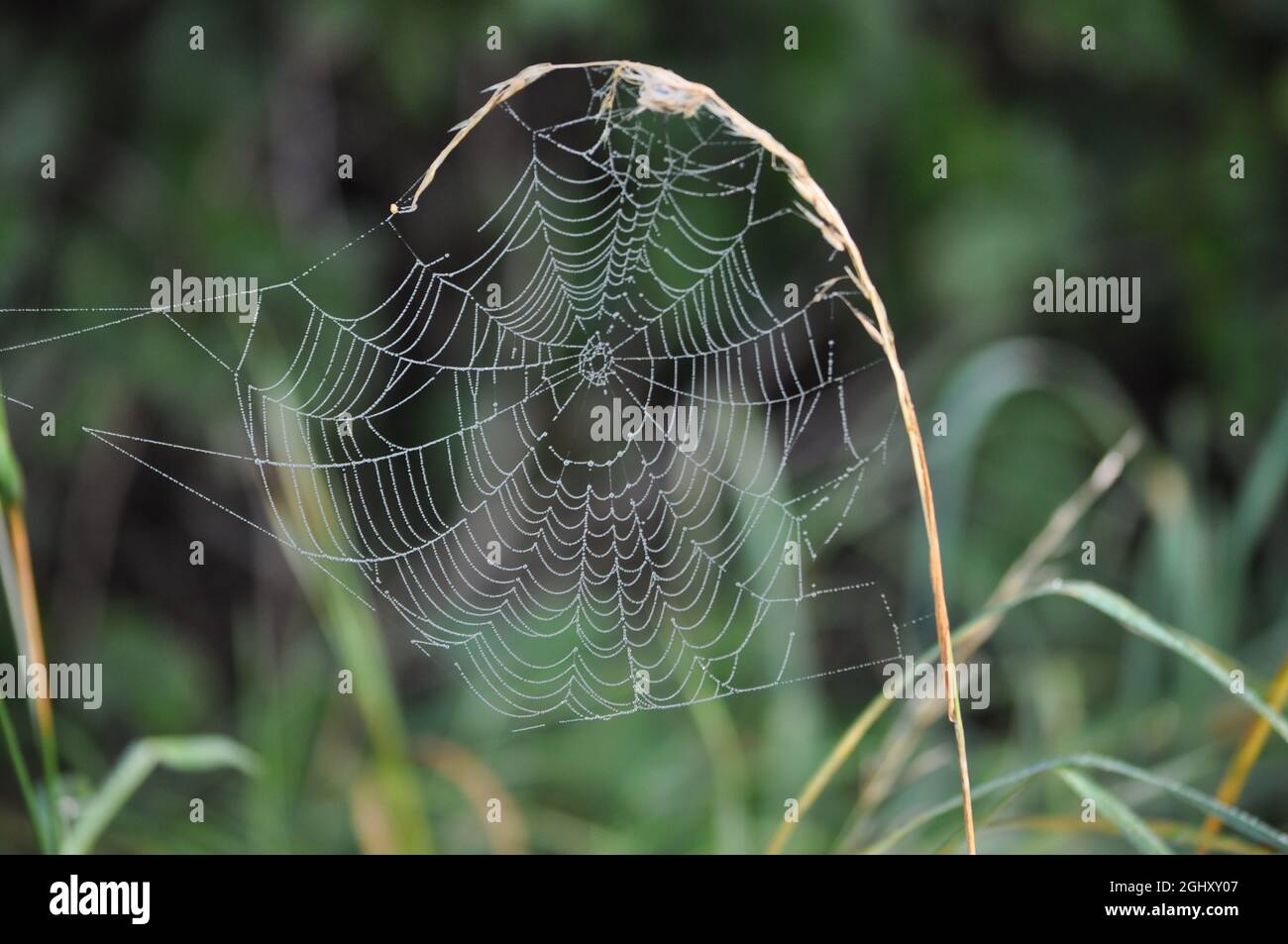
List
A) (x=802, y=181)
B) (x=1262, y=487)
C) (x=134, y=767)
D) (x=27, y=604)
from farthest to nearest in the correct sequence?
(x=1262, y=487) < (x=134, y=767) < (x=27, y=604) < (x=802, y=181)

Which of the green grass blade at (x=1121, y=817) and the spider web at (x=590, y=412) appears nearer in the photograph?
the green grass blade at (x=1121, y=817)

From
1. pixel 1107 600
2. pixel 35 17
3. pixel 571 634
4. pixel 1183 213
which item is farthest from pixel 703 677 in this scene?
pixel 35 17

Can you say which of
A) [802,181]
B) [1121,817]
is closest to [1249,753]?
[1121,817]

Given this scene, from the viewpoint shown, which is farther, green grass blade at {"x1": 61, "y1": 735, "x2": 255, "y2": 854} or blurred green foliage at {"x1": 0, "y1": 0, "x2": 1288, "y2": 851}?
blurred green foliage at {"x1": 0, "y1": 0, "x2": 1288, "y2": 851}

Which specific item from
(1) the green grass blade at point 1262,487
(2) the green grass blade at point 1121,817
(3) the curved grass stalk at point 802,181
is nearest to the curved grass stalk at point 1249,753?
(2) the green grass blade at point 1121,817

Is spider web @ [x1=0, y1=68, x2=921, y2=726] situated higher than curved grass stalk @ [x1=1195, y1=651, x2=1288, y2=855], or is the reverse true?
spider web @ [x1=0, y1=68, x2=921, y2=726]

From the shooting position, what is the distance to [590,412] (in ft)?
8.40

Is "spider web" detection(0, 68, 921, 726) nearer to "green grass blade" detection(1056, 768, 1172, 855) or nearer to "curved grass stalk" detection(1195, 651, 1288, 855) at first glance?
"curved grass stalk" detection(1195, 651, 1288, 855)

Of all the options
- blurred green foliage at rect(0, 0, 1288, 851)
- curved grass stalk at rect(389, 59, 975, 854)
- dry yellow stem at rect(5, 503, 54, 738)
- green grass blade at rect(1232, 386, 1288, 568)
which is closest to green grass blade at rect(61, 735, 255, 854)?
dry yellow stem at rect(5, 503, 54, 738)

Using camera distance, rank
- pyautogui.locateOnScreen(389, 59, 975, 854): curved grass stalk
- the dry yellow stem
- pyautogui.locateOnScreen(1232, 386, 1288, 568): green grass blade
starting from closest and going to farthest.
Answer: pyautogui.locateOnScreen(389, 59, 975, 854): curved grass stalk, the dry yellow stem, pyautogui.locateOnScreen(1232, 386, 1288, 568): green grass blade

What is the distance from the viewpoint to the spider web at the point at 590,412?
2.18 metres

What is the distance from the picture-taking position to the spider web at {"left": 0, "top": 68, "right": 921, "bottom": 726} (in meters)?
2.18

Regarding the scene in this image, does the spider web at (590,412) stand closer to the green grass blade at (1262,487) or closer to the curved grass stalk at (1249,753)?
the green grass blade at (1262,487)

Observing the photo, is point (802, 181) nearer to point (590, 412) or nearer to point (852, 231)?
point (590, 412)
